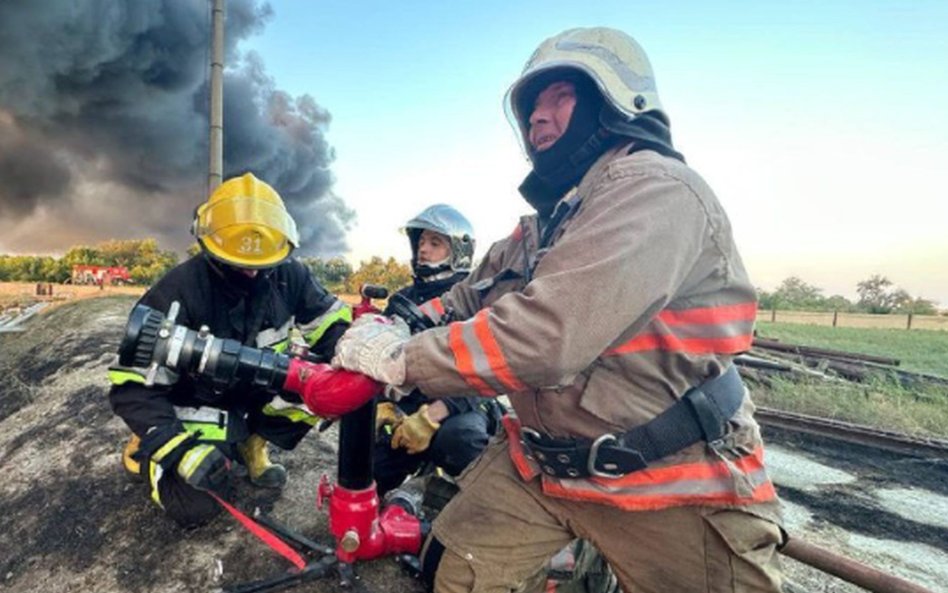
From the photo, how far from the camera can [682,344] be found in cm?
153

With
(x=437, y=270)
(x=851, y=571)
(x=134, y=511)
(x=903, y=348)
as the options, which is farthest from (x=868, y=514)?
(x=903, y=348)

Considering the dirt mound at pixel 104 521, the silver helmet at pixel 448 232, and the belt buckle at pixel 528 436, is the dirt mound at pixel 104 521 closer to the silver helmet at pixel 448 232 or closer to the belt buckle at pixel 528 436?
the belt buckle at pixel 528 436

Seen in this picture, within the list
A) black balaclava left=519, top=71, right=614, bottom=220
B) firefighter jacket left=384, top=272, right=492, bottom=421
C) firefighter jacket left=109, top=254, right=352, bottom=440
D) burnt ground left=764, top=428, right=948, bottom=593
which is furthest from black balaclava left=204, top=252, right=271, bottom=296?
burnt ground left=764, top=428, right=948, bottom=593

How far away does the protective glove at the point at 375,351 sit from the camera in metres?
1.57

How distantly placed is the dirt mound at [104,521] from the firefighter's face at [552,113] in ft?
6.27

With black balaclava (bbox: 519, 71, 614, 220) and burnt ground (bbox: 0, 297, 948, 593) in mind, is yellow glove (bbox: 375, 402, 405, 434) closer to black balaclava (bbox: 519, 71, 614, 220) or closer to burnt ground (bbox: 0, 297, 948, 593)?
burnt ground (bbox: 0, 297, 948, 593)

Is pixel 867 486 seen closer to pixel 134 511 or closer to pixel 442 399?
pixel 442 399

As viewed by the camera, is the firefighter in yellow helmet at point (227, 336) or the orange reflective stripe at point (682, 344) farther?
the firefighter in yellow helmet at point (227, 336)

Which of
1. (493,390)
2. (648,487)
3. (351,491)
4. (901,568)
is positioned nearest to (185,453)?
(351,491)

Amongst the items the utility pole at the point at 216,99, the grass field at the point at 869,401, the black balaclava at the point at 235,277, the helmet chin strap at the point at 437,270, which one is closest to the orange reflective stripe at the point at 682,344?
the black balaclava at the point at 235,277

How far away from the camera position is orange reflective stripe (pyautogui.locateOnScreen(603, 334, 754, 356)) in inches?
59.7

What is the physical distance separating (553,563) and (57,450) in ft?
12.1

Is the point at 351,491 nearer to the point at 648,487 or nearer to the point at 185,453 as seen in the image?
the point at 185,453

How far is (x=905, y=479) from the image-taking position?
4.67 meters
